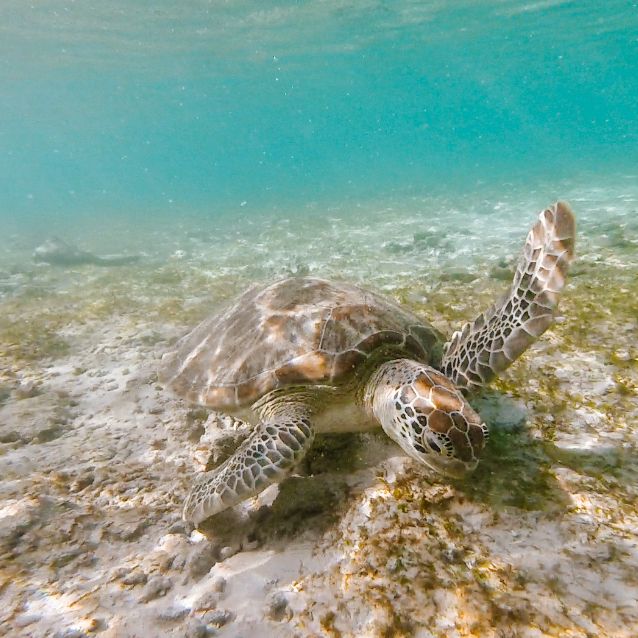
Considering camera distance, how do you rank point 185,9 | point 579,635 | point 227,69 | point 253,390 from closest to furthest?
1. point 579,635
2. point 253,390
3. point 185,9
4. point 227,69

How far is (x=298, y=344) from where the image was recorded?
9.62ft

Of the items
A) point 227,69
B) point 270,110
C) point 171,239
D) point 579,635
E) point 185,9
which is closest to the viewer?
point 579,635

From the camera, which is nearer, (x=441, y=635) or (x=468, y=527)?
(x=441, y=635)

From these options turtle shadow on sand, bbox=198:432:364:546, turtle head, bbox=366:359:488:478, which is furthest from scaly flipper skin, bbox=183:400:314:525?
turtle head, bbox=366:359:488:478

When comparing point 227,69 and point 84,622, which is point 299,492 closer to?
point 84,622

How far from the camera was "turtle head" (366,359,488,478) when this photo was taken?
208 cm

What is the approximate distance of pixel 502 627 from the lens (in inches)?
62.3

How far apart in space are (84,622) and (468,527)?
1.90 meters

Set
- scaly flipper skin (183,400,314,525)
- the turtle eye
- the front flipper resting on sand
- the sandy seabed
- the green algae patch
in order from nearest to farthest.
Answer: the sandy seabed < the turtle eye < the green algae patch < scaly flipper skin (183,400,314,525) < the front flipper resting on sand

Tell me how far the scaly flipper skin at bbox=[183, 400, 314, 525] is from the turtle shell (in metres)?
0.36

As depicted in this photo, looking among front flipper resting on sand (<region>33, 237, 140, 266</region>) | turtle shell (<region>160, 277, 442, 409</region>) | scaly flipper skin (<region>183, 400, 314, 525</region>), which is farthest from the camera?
front flipper resting on sand (<region>33, 237, 140, 266</region>)

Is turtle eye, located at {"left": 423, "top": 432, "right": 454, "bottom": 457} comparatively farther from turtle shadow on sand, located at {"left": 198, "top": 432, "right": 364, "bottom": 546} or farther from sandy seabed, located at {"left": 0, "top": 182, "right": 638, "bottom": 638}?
turtle shadow on sand, located at {"left": 198, "top": 432, "right": 364, "bottom": 546}

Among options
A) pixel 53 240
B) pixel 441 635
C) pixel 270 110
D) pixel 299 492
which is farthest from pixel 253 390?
pixel 270 110

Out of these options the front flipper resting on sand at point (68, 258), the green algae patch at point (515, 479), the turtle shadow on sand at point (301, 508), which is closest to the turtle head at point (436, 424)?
the green algae patch at point (515, 479)
